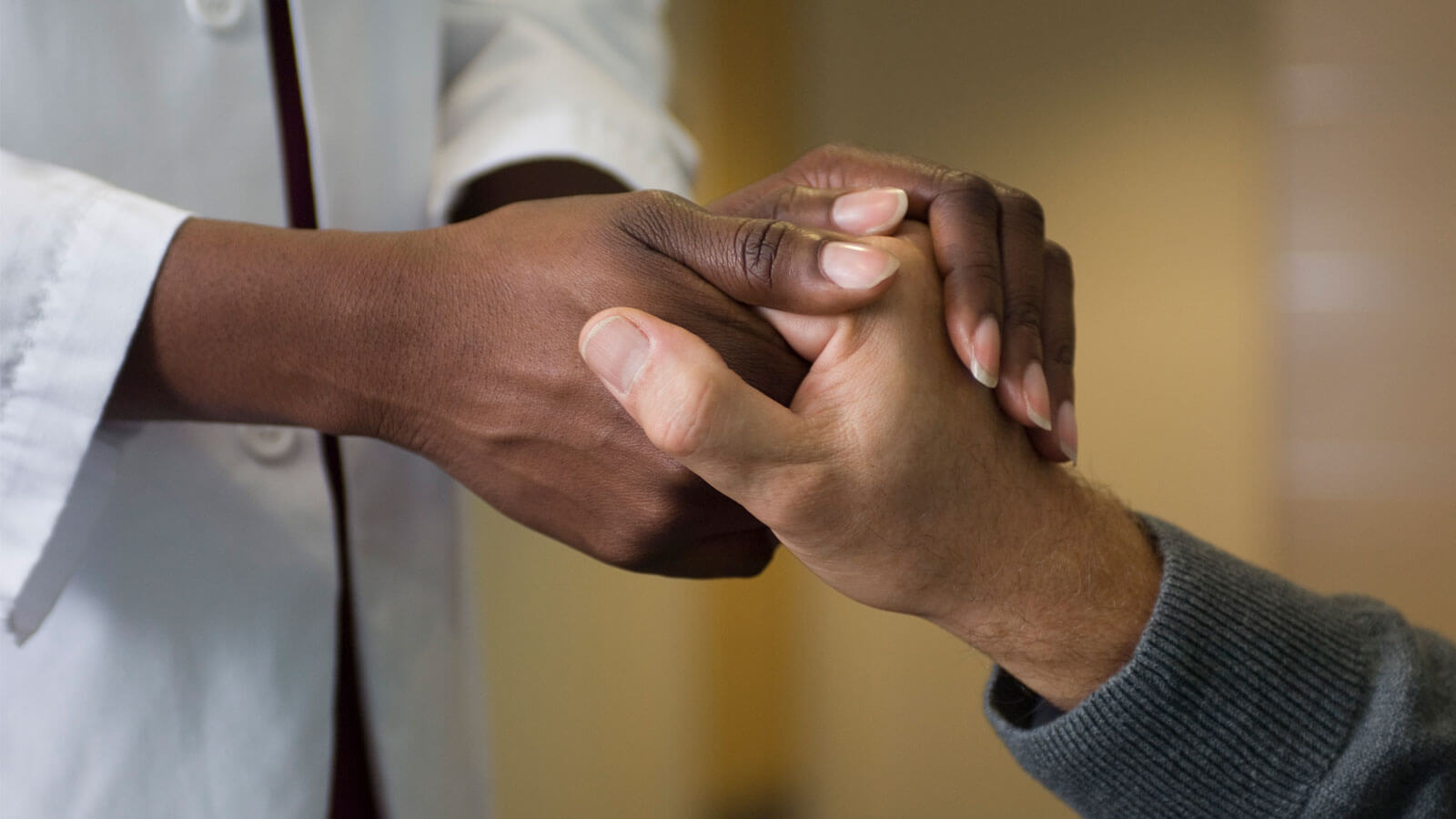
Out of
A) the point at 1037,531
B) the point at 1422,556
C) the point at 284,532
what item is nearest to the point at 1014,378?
the point at 1037,531

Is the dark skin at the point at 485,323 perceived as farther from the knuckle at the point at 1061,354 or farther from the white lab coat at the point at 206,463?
the knuckle at the point at 1061,354

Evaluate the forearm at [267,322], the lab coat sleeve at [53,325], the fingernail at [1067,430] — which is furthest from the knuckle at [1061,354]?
the lab coat sleeve at [53,325]

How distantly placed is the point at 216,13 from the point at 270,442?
258mm

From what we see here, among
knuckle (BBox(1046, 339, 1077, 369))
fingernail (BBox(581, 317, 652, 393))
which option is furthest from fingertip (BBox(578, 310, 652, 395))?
knuckle (BBox(1046, 339, 1077, 369))

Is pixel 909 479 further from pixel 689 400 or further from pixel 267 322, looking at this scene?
pixel 267 322

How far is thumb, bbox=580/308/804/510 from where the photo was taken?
37 centimetres

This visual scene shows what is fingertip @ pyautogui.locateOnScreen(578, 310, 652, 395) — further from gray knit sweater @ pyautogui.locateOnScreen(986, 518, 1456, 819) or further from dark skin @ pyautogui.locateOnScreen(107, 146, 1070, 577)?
gray knit sweater @ pyautogui.locateOnScreen(986, 518, 1456, 819)

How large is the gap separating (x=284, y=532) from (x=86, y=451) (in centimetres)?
14

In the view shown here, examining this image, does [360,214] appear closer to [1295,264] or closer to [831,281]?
[831,281]

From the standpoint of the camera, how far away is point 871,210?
1.63 ft

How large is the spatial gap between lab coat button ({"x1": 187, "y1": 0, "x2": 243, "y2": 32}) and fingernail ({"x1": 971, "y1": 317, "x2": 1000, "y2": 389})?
1.55 ft

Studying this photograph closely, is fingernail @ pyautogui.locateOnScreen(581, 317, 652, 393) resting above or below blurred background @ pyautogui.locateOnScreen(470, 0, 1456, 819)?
above

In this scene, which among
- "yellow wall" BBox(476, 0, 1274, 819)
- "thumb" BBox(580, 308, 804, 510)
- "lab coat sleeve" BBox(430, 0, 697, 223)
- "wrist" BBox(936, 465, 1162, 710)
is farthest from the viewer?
"yellow wall" BBox(476, 0, 1274, 819)

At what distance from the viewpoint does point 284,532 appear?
56 cm
